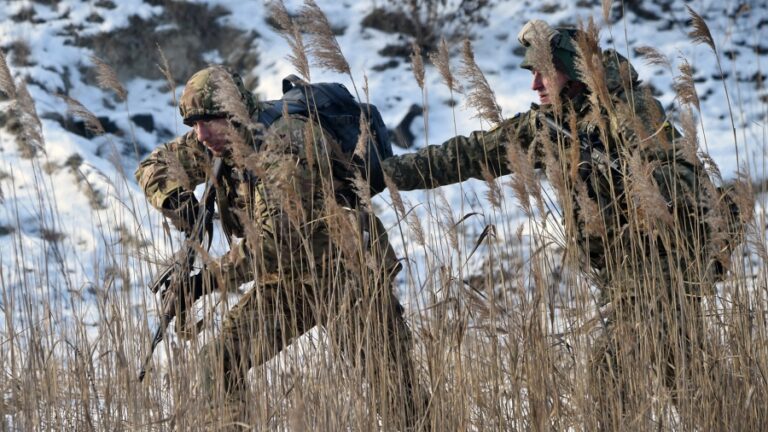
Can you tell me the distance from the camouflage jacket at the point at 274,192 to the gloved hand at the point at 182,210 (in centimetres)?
1

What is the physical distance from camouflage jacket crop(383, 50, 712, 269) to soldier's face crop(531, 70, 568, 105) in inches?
1.4

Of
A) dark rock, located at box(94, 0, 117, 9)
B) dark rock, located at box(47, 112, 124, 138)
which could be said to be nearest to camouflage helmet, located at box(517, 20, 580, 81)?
dark rock, located at box(47, 112, 124, 138)

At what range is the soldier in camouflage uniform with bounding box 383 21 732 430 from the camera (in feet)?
8.88

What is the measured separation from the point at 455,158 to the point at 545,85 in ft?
2.09

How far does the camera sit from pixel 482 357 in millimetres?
2904

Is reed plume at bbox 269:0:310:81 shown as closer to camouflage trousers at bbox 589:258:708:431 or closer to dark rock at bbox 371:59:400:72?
camouflage trousers at bbox 589:258:708:431

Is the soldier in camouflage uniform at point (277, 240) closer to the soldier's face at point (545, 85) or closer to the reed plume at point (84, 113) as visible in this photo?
the reed plume at point (84, 113)

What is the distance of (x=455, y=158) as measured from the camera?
3424 mm

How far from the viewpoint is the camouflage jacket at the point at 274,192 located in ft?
8.94

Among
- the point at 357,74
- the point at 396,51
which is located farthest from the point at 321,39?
the point at 396,51

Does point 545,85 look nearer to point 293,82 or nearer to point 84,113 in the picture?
point 293,82

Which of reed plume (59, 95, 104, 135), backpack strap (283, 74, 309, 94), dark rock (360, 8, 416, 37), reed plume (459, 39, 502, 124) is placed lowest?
reed plume (459, 39, 502, 124)

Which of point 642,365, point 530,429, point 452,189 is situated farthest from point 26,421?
point 452,189

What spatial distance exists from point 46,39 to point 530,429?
7416 mm
